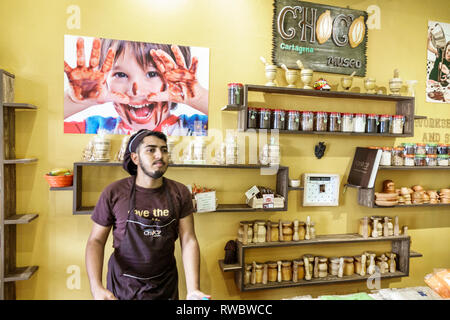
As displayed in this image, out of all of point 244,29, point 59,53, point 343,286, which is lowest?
point 343,286

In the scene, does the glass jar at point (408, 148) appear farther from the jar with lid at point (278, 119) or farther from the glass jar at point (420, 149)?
the jar with lid at point (278, 119)

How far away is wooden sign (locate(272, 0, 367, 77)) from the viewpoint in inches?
108

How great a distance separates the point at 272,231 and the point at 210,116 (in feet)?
3.77

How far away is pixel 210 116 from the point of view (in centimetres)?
262

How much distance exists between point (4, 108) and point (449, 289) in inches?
116

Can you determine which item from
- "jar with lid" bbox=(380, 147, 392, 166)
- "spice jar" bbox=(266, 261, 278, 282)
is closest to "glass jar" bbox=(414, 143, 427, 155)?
"jar with lid" bbox=(380, 147, 392, 166)

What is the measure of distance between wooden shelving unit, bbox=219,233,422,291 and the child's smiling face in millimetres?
1352

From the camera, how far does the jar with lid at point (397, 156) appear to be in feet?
9.27

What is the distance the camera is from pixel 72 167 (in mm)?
2418

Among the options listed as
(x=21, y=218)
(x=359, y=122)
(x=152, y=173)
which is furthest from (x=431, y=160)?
(x=21, y=218)

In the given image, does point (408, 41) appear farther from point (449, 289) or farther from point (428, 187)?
point (449, 289)

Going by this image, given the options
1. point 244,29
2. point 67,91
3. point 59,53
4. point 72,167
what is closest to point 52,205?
point 72,167

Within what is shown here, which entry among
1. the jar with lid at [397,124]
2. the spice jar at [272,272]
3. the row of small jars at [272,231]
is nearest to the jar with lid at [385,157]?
the jar with lid at [397,124]

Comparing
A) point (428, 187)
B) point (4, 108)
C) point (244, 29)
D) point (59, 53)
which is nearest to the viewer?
point (4, 108)
